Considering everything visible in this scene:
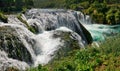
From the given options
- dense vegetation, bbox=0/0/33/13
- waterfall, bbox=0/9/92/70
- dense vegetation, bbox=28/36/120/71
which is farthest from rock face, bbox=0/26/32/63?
dense vegetation, bbox=0/0/33/13

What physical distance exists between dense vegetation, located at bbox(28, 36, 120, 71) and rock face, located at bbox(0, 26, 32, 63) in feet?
16.0

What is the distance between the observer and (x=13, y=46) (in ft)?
55.3

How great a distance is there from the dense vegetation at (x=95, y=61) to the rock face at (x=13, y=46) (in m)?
4.89

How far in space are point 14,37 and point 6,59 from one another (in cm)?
252

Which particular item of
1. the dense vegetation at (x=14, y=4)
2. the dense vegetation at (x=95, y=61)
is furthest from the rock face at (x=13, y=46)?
the dense vegetation at (x=14, y=4)

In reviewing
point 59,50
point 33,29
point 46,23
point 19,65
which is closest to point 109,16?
point 46,23

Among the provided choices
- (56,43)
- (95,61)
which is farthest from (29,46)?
(95,61)

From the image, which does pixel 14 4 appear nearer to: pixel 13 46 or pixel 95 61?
pixel 13 46

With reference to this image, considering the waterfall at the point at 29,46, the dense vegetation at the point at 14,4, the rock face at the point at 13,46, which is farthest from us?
the dense vegetation at the point at 14,4

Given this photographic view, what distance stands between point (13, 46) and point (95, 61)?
255 inches

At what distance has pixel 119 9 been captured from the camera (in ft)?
169

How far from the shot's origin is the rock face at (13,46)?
16484mm

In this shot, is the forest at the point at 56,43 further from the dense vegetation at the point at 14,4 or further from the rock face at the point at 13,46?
the dense vegetation at the point at 14,4

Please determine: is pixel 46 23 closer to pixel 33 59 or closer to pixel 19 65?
pixel 33 59
